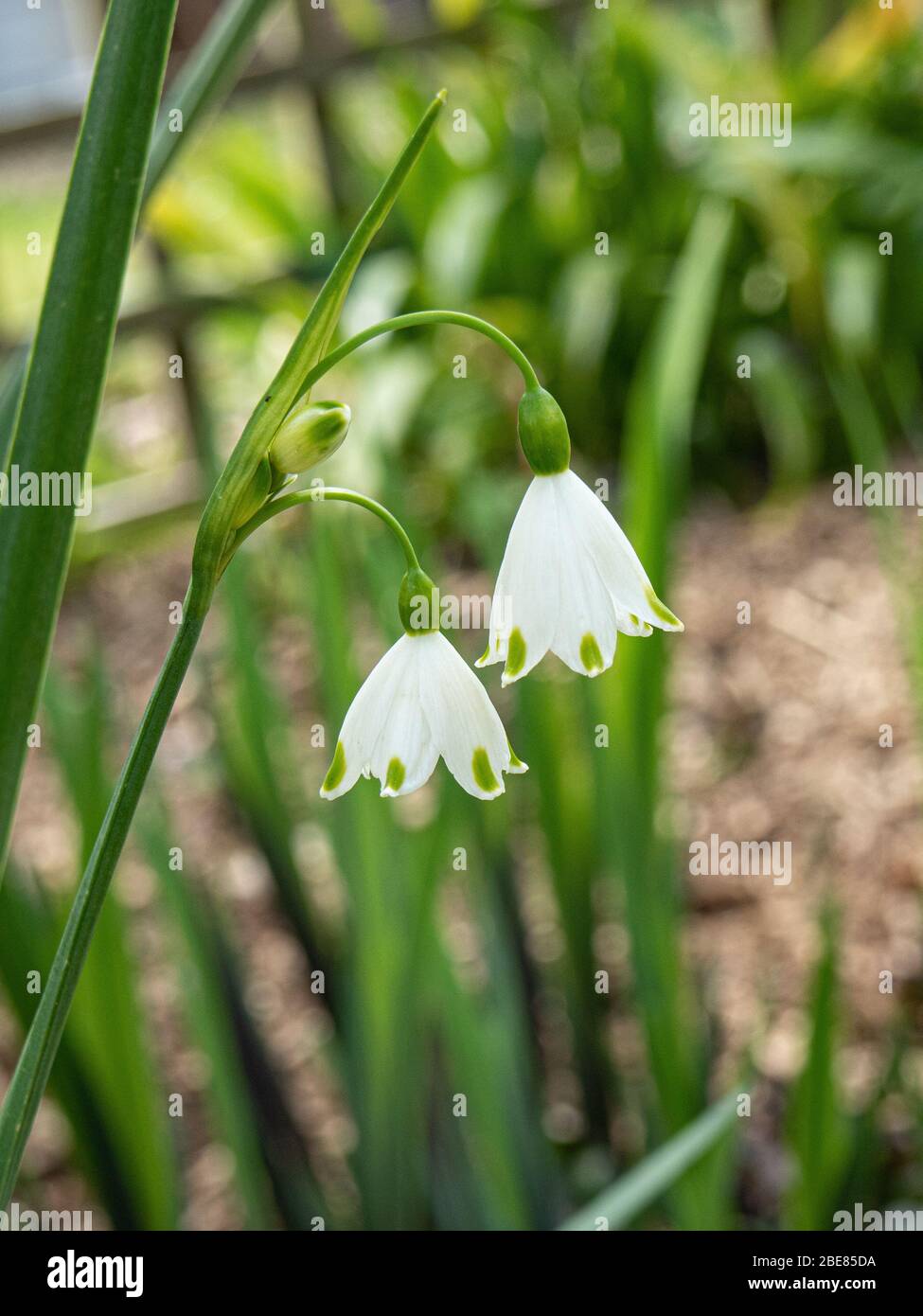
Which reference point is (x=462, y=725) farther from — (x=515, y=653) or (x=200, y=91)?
(x=200, y=91)

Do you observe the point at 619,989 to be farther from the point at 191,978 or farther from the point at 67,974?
the point at 67,974

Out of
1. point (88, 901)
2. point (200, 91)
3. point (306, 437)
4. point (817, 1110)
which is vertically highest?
point (200, 91)

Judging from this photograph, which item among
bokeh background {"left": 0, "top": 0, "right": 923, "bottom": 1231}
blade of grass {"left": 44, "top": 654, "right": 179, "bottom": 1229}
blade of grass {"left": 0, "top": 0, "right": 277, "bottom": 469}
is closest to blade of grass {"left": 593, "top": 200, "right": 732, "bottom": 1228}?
bokeh background {"left": 0, "top": 0, "right": 923, "bottom": 1231}

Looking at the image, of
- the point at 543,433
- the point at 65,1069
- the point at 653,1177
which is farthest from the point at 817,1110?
the point at 543,433

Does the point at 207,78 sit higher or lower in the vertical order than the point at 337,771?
higher

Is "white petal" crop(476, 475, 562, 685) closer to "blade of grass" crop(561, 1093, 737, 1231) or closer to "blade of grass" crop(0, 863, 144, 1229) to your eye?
"blade of grass" crop(561, 1093, 737, 1231)

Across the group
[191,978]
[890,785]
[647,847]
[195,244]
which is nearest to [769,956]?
[890,785]

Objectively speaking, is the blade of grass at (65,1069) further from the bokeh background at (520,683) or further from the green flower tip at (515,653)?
the green flower tip at (515,653)
